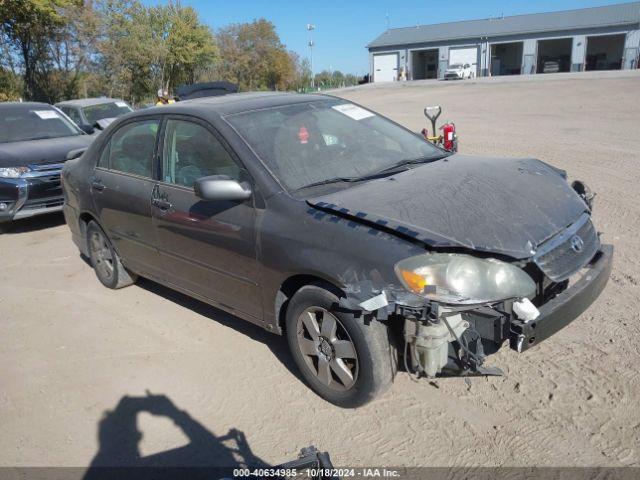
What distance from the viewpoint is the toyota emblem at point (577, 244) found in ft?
9.70

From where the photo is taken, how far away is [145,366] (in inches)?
146

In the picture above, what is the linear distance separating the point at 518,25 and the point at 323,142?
192ft

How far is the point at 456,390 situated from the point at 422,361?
1.98 feet

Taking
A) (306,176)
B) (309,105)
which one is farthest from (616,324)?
(309,105)

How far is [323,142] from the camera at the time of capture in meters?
3.72

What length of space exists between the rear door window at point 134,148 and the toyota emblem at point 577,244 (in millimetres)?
2965

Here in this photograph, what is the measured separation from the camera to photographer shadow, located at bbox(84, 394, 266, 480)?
2.76 metres

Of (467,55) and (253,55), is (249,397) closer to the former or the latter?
(253,55)

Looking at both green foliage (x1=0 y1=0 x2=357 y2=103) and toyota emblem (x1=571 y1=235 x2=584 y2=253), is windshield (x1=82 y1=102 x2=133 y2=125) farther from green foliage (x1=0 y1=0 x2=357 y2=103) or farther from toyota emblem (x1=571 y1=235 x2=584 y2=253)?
green foliage (x1=0 y1=0 x2=357 y2=103)

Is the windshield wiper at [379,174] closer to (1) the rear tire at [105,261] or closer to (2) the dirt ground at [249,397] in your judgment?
(2) the dirt ground at [249,397]

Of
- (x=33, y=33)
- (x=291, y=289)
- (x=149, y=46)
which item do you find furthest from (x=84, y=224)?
(x=149, y=46)

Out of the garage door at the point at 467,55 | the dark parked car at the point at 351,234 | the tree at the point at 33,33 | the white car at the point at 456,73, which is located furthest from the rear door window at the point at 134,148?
the garage door at the point at 467,55

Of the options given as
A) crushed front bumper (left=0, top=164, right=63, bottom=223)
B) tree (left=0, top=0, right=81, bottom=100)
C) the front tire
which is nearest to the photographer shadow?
the front tire

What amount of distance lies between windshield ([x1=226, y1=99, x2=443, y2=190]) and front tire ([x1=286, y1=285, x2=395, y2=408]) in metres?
0.76
